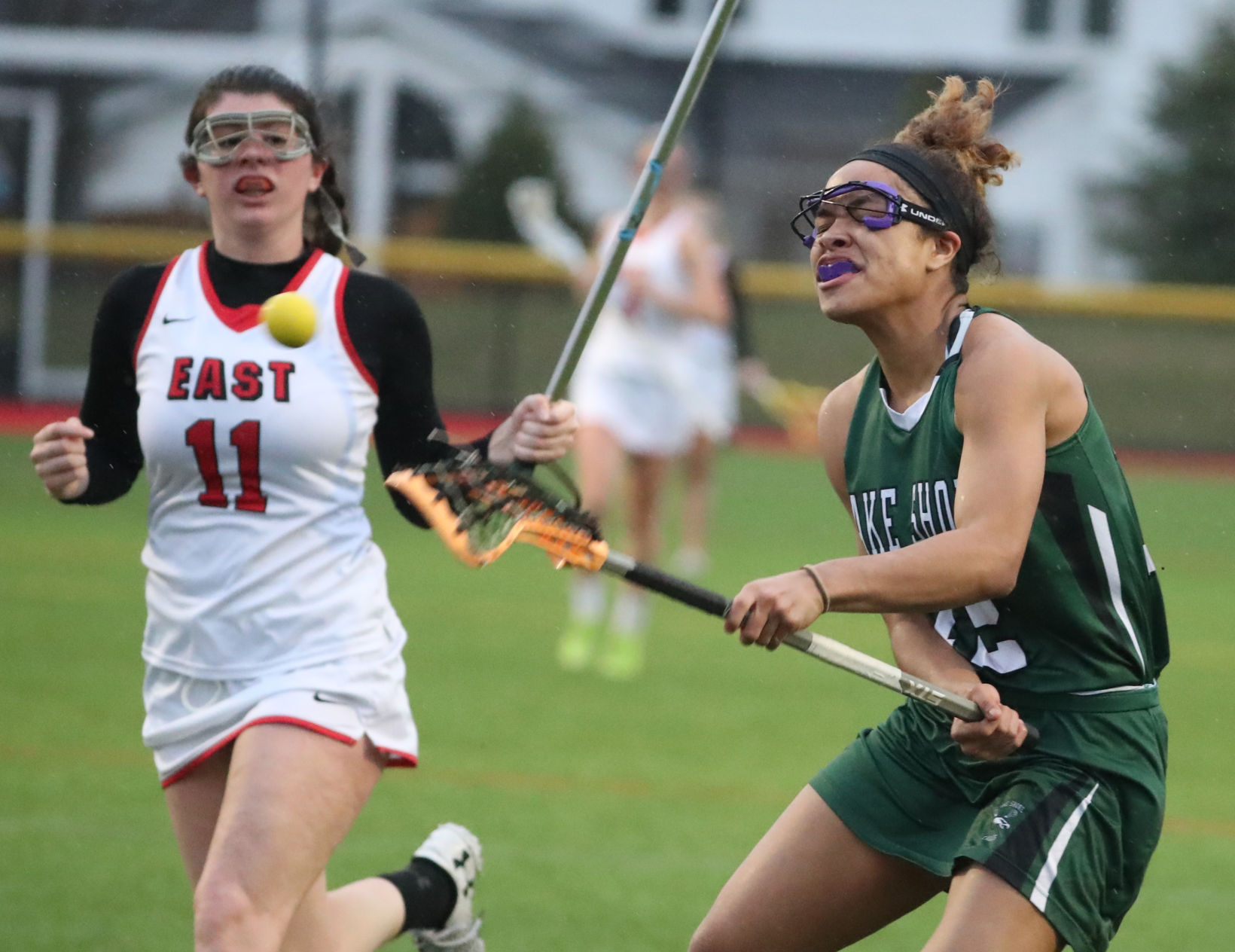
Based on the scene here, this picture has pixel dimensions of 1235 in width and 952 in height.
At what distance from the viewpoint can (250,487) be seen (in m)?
3.64

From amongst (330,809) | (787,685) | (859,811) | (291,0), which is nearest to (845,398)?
(859,811)

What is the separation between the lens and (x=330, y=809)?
346 centimetres

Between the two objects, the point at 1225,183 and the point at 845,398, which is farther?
the point at 1225,183

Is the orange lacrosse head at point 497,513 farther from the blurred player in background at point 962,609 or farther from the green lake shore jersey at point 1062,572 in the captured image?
the green lake shore jersey at point 1062,572

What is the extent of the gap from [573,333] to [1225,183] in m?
22.0

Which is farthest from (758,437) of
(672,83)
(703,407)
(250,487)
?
(250,487)

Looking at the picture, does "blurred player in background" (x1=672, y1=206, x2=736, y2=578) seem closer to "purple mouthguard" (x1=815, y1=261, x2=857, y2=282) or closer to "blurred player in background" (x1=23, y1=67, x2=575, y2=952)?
"blurred player in background" (x1=23, y1=67, x2=575, y2=952)

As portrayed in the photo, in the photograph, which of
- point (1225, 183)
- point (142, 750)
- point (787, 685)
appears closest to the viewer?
point (142, 750)

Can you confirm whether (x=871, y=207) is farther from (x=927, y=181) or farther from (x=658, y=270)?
(x=658, y=270)

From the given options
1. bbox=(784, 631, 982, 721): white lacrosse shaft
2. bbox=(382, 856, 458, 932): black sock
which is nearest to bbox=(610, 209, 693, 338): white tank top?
bbox=(382, 856, 458, 932): black sock

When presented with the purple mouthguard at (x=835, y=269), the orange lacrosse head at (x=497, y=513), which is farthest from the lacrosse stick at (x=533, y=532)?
the purple mouthguard at (x=835, y=269)

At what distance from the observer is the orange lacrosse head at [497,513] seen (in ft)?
10.2

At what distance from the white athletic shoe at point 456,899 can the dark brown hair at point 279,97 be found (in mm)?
1474

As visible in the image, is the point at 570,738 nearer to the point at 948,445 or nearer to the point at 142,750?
the point at 142,750
